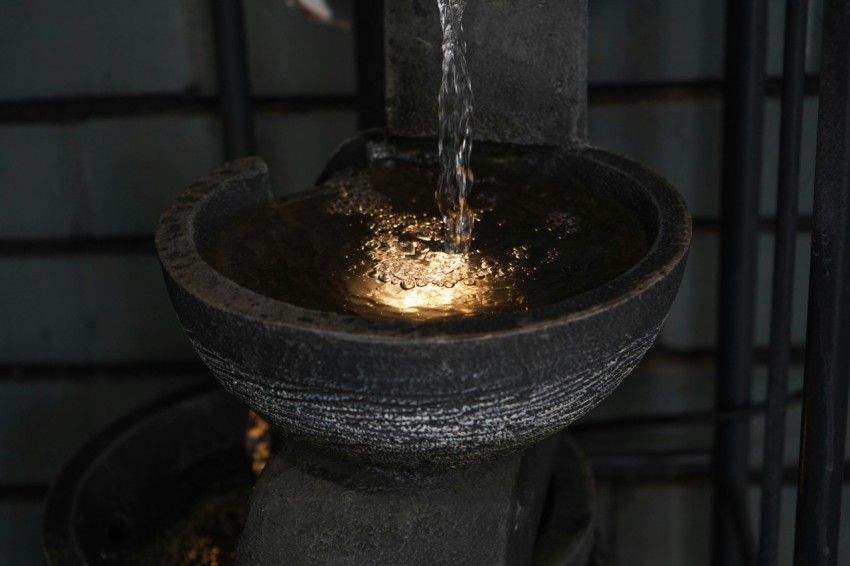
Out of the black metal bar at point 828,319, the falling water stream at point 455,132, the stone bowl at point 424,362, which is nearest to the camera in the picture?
the stone bowl at point 424,362

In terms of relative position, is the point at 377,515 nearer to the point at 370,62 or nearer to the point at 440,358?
the point at 440,358

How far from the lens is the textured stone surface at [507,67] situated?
4.83 ft

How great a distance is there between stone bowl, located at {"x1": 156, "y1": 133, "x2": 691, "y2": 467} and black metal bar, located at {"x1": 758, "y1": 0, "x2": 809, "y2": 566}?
43cm

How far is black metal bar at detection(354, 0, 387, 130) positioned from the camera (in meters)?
1.85

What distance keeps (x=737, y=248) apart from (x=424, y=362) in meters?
1.04

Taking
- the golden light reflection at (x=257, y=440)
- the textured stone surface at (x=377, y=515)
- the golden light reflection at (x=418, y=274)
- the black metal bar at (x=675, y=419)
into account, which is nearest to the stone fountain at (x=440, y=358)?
the textured stone surface at (x=377, y=515)

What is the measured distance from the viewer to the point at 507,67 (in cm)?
150

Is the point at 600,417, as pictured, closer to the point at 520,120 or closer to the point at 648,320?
the point at 520,120

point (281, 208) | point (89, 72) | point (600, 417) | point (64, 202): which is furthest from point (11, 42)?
point (600, 417)

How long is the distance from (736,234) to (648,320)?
845 mm

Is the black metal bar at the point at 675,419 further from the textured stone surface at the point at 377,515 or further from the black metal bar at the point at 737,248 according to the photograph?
the textured stone surface at the point at 377,515

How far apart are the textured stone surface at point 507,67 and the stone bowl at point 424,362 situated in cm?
39

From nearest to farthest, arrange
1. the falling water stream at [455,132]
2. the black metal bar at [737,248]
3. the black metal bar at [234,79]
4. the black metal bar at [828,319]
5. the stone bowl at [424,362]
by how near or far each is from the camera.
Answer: the stone bowl at [424,362] < the black metal bar at [828,319] < the falling water stream at [455,132] < the black metal bar at [737,248] < the black metal bar at [234,79]

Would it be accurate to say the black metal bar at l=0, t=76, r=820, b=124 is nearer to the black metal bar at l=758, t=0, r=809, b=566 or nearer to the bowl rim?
the bowl rim
